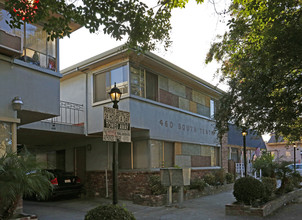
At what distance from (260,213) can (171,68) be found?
755cm

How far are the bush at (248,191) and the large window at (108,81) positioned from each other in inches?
222

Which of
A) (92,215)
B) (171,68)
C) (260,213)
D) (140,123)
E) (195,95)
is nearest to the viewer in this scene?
(92,215)

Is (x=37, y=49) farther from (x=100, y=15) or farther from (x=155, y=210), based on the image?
(x=155, y=210)

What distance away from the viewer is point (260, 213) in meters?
9.38

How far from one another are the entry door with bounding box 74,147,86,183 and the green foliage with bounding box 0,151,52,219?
369 inches

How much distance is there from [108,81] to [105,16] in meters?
7.08

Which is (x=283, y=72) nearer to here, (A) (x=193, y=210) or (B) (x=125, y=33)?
(B) (x=125, y=33)

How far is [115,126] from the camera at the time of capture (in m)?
7.03

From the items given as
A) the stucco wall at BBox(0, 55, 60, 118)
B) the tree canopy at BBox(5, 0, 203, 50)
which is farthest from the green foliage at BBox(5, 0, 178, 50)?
the stucco wall at BBox(0, 55, 60, 118)

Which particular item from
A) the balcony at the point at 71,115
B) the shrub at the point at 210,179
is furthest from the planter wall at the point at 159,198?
the balcony at the point at 71,115

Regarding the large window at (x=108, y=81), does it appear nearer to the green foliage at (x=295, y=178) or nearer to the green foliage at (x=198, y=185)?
the green foliage at (x=198, y=185)

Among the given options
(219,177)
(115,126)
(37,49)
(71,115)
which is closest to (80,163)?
(71,115)

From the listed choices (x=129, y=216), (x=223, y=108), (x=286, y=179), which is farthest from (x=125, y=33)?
(x=286, y=179)

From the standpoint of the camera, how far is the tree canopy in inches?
257
